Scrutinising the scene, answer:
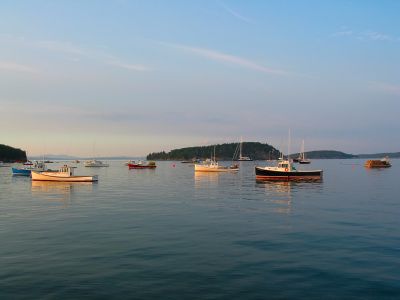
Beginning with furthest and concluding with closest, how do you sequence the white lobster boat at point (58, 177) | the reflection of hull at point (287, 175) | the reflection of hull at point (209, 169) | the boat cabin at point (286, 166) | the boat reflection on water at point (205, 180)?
the reflection of hull at point (209, 169) < the boat cabin at point (286, 166) < the reflection of hull at point (287, 175) < the boat reflection on water at point (205, 180) < the white lobster boat at point (58, 177)

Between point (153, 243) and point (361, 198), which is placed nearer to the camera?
point (153, 243)

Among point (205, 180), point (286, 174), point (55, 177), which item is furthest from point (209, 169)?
point (55, 177)

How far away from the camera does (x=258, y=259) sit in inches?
805

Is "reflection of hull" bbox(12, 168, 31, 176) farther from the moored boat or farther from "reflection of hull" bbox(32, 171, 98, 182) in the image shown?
the moored boat

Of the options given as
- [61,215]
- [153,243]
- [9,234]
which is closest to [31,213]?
[61,215]

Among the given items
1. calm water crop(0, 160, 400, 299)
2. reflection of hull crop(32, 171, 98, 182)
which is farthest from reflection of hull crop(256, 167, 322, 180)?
calm water crop(0, 160, 400, 299)

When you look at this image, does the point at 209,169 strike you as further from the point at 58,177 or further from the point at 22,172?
the point at 58,177

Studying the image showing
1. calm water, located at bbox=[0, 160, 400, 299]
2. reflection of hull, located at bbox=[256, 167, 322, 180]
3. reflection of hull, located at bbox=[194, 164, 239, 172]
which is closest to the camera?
calm water, located at bbox=[0, 160, 400, 299]

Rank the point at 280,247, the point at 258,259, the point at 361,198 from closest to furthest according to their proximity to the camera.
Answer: the point at 258,259, the point at 280,247, the point at 361,198

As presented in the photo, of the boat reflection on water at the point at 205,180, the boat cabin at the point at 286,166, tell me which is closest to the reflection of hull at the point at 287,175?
the boat cabin at the point at 286,166

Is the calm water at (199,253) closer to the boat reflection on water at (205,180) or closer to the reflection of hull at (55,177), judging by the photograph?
the reflection of hull at (55,177)

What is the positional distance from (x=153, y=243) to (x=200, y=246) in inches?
116

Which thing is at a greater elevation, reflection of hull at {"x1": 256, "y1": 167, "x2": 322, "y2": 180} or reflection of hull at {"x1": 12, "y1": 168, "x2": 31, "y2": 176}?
reflection of hull at {"x1": 256, "y1": 167, "x2": 322, "y2": 180}

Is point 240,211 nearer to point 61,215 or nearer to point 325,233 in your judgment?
point 325,233
